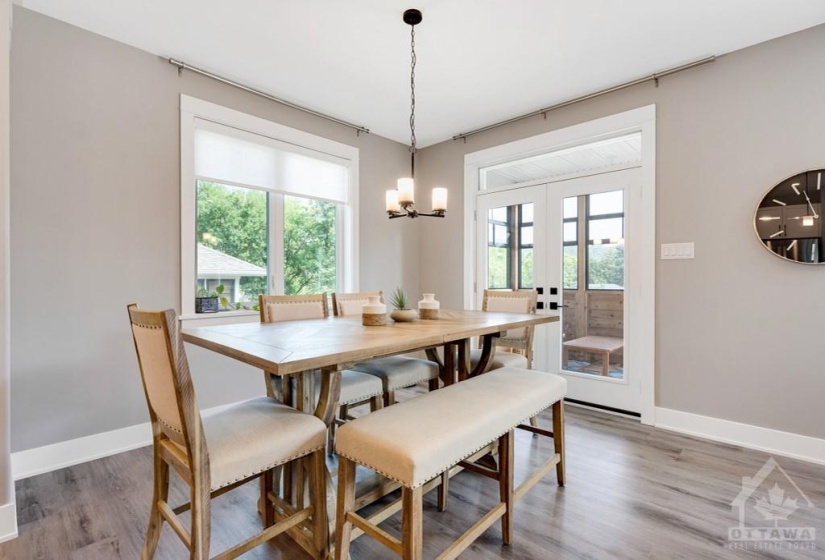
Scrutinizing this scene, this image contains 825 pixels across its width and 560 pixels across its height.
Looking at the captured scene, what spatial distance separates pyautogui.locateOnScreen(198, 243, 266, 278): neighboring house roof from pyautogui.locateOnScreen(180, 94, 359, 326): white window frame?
0.11m

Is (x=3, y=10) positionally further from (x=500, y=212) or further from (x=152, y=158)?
(x=500, y=212)

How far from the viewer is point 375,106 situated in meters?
3.51

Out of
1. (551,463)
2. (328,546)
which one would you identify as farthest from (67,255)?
(551,463)

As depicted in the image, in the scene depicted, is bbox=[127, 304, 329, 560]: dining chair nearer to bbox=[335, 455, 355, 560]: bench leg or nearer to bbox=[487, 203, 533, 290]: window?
bbox=[335, 455, 355, 560]: bench leg

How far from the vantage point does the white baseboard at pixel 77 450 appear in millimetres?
2238

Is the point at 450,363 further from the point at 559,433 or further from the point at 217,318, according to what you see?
the point at 217,318

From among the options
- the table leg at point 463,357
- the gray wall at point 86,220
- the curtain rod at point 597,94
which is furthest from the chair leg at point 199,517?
the curtain rod at point 597,94

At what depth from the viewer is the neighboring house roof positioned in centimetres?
302

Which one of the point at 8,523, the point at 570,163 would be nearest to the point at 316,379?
the point at 8,523

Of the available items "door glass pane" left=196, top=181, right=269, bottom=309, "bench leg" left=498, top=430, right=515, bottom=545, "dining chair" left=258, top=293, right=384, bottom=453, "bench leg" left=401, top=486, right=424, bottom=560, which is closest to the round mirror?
"bench leg" left=498, top=430, right=515, bottom=545

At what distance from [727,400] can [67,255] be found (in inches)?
173

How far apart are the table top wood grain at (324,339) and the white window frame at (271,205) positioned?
1205mm

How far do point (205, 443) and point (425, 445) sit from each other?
2.23 ft

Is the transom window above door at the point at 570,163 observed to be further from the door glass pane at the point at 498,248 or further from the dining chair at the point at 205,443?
the dining chair at the point at 205,443
